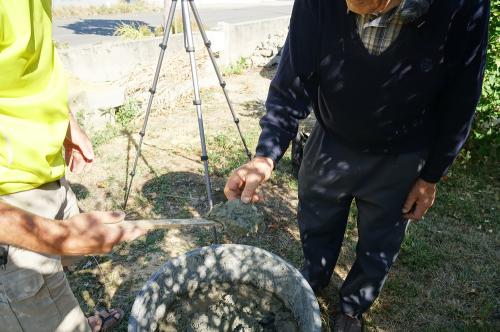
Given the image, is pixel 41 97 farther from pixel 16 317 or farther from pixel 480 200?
pixel 480 200

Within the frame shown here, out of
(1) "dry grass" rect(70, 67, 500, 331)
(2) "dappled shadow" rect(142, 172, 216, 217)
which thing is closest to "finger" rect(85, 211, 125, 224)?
(1) "dry grass" rect(70, 67, 500, 331)

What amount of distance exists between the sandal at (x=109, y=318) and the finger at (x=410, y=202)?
225 cm

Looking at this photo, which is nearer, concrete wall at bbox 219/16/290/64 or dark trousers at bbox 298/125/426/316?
dark trousers at bbox 298/125/426/316

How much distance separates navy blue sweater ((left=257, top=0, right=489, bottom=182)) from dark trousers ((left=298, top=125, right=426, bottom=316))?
87 millimetres

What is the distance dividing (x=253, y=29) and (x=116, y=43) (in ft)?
16.1

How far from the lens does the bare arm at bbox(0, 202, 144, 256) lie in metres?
1.35

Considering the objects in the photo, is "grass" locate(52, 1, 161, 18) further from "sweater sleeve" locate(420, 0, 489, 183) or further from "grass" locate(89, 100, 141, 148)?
"sweater sleeve" locate(420, 0, 489, 183)

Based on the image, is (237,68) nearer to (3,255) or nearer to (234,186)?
(234,186)

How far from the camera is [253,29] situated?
1057 cm

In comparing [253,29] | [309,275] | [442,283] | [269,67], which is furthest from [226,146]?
[253,29]

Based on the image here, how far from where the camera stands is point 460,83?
67.1 inches

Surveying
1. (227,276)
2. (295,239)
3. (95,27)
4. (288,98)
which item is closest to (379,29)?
(288,98)

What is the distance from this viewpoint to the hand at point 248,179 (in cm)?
192

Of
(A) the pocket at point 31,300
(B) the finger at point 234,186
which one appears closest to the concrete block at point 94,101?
(A) the pocket at point 31,300
